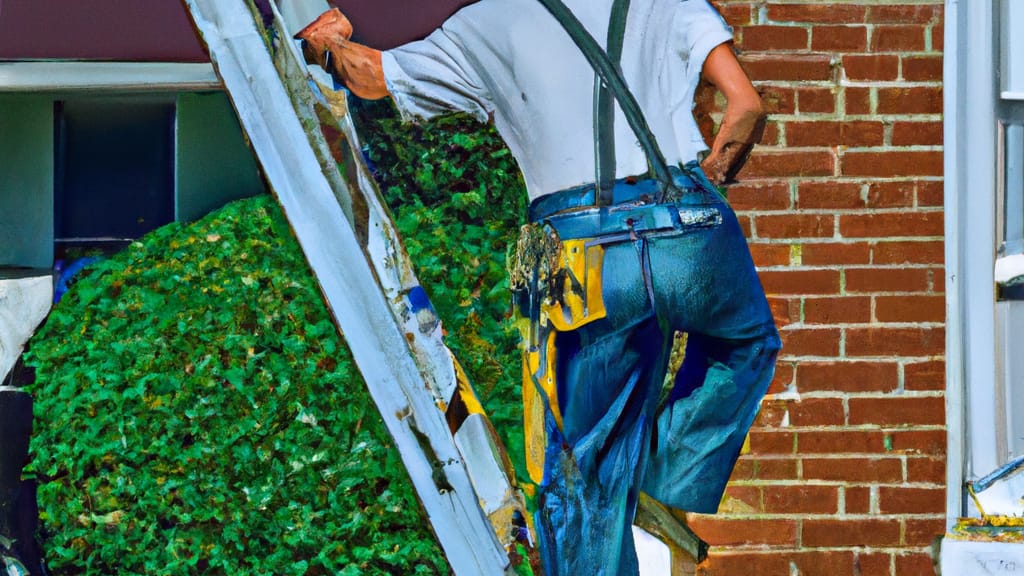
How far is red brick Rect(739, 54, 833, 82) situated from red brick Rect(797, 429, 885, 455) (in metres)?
1.11

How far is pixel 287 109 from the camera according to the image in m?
3.07

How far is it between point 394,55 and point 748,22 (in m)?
1.11

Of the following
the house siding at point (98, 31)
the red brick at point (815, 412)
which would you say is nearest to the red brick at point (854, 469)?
the red brick at point (815, 412)

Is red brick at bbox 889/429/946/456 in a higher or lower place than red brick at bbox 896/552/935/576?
higher

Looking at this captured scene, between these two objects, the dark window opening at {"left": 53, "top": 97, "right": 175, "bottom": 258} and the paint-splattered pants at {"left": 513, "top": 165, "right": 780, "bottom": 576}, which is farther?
the dark window opening at {"left": 53, "top": 97, "right": 175, "bottom": 258}

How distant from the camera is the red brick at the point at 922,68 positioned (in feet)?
9.96

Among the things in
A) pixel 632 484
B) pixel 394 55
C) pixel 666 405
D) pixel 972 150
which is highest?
pixel 394 55

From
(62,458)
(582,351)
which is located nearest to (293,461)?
(62,458)

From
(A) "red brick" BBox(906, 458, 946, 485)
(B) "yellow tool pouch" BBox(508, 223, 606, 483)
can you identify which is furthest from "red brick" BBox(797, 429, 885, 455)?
(B) "yellow tool pouch" BBox(508, 223, 606, 483)

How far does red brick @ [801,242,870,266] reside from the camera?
9.87ft

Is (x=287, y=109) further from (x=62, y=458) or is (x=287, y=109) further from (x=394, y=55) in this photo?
(x=62, y=458)

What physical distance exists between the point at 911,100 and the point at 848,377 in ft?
2.93

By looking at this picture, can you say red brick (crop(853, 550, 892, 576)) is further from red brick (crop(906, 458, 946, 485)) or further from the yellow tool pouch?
the yellow tool pouch

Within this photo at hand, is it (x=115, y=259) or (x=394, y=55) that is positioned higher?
(x=394, y=55)
